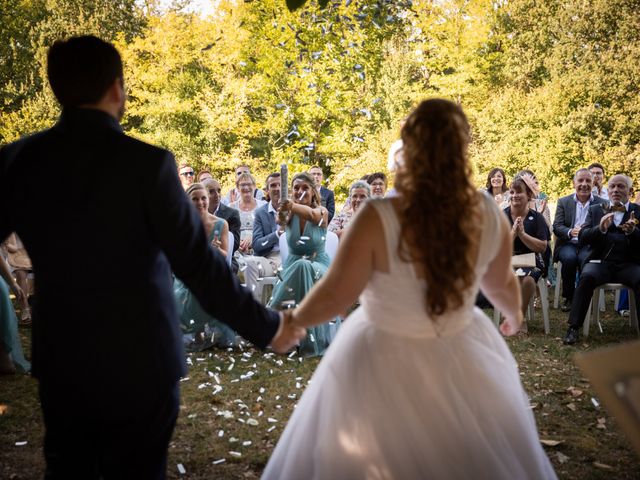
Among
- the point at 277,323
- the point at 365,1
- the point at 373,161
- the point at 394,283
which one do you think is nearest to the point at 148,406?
the point at 277,323

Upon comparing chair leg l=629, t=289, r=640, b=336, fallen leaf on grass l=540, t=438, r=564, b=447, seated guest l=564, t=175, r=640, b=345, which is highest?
seated guest l=564, t=175, r=640, b=345

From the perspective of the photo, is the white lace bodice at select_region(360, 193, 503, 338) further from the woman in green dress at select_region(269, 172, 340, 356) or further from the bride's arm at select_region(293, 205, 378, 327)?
the woman in green dress at select_region(269, 172, 340, 356)

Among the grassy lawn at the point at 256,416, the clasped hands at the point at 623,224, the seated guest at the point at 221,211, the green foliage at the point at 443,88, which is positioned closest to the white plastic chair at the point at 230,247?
the seated guest at the point at 221,211

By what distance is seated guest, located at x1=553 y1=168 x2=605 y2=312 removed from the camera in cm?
897

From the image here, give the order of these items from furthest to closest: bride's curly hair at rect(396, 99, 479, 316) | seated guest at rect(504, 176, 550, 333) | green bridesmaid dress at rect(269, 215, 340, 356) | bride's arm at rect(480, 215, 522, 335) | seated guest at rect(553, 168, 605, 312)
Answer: seated guest at rect(553, 168, 605, 312), seated guest at rect(504, 176, 550, 333), green bridesmaid dress at rect(269, 215, 340, 356), bride's arm at rect(480, 215, 522, 335), bride's curly hair at rect(396, 99, 479, 316)

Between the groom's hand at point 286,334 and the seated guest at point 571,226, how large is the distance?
24.2 feet

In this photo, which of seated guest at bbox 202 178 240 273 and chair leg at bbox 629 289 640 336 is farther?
seated guest at bbox 202 178 240 273

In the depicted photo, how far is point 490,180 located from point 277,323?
29.7 feet

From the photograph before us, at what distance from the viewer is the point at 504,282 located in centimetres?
255

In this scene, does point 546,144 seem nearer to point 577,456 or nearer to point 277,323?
point 577,456

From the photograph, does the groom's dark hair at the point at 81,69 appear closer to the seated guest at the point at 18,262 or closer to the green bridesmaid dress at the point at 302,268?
the green bridesmaid dress at the point at 302,268

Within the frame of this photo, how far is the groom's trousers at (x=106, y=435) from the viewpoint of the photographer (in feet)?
6.44

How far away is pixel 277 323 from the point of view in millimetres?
2459

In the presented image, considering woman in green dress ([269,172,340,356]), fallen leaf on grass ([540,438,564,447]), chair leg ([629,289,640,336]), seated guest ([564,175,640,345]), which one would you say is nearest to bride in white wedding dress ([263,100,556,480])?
fallen leaf on grass ([540,438,564,447])
